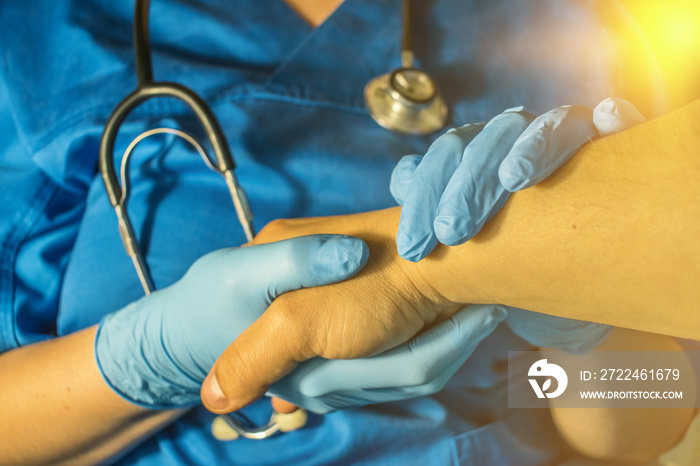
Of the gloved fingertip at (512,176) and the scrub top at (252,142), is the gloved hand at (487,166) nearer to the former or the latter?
the gloved fingertip at (512,176)

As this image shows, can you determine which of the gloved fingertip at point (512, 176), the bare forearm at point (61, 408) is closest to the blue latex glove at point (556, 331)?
the gloved fingertip at point (512, 176)

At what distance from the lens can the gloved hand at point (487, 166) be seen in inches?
17.1

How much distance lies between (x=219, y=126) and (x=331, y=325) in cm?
36

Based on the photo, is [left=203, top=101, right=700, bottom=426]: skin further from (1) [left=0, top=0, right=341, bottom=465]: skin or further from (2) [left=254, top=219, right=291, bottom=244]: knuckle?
(1) [left=0, top=0, right=341, bottom=465]: skin

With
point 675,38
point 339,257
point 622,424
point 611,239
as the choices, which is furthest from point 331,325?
point 675,38

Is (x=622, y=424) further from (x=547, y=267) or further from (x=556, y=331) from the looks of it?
(x=547, y=267)

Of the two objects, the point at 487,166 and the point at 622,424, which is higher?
the point at 487,166

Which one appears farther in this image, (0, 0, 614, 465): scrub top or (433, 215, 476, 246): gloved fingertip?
(0, 0, 614, 465): scrub top

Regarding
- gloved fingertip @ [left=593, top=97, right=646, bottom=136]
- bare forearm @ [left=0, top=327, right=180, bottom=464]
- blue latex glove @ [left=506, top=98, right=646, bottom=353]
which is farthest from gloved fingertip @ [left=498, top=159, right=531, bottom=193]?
bare forearm @ [left=0, top=327, right=180, bottom=464]

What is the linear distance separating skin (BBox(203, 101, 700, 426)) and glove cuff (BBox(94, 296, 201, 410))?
12 cm

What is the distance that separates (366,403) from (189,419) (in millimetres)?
286

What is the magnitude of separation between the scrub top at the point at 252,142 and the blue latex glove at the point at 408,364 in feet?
0.44

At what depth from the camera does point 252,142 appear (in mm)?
790

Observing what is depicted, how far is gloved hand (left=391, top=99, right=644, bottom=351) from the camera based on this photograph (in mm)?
433
